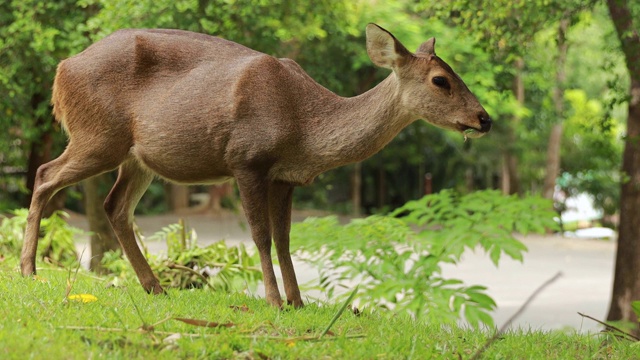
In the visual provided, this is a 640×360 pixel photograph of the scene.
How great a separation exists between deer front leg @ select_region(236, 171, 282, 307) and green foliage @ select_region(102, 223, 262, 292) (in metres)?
1.59

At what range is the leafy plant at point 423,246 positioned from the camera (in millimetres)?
7008

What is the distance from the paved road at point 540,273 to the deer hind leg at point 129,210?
2987 millimetres

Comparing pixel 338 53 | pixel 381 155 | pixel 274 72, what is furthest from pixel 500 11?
pixel 381 155

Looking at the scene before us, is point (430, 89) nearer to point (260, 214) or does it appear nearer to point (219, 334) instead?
point (260, 214)

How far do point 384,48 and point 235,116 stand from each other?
0.91 meters

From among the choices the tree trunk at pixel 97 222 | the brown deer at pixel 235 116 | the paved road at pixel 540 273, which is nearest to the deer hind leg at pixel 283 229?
the brown deer at pixel 235 116

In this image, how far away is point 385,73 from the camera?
67.1ft

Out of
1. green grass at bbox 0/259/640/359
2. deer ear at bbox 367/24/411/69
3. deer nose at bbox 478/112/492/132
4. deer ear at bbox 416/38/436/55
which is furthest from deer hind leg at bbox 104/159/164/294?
deer nose at bbox 478/112/492/132

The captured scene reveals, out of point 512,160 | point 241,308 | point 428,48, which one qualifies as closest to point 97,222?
point 241,308

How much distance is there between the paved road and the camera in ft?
43.4

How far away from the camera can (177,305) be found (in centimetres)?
482

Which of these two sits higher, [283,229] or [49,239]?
[283,229]

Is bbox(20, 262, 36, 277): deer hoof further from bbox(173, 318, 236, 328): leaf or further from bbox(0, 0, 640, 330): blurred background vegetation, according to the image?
bbox(0, 0, 640, 330): blurred background vegetation

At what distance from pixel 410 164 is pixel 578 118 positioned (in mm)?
5608
